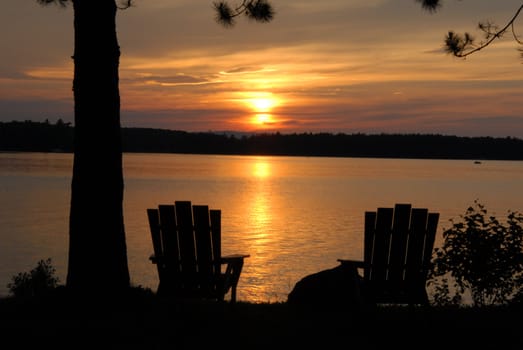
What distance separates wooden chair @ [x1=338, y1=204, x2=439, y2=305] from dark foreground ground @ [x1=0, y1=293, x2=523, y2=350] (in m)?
0.22

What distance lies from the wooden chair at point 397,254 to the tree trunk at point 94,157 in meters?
2.74

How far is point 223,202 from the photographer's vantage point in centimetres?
5109

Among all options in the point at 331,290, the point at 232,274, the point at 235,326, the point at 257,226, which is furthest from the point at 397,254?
the point at 257,226

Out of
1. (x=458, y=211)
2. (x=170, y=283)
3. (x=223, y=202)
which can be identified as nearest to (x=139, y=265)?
(x=170, y=283)

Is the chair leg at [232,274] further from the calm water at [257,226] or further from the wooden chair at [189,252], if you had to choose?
the calm water at [257,226]

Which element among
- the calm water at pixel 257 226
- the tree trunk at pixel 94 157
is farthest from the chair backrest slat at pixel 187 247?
the calm water at pixel 257 226

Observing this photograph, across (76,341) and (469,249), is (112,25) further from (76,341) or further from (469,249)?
(469,249)

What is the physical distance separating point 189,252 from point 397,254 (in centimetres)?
229

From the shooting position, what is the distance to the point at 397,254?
807 centimetres

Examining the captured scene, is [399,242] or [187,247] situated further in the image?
[187,247]

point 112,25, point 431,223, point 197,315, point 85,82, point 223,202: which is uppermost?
point 112,25

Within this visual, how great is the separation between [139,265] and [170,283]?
1368cm

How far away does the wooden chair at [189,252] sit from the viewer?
8102 millimetres

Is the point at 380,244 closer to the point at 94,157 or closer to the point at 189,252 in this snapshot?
the point at 189,252
